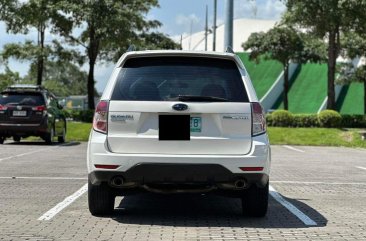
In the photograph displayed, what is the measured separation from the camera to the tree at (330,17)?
2829 centimetres

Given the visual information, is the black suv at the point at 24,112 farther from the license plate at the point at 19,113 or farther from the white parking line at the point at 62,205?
the white parking line at the point at 62,205

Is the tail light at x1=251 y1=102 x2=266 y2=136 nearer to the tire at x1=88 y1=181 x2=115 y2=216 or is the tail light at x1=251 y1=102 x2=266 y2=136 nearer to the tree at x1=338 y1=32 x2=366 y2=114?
the tire at x1=88 y1=181 x2=115 y2=216

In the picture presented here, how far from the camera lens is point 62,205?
7.87 meters

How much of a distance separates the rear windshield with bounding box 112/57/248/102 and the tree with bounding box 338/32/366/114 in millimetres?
29752

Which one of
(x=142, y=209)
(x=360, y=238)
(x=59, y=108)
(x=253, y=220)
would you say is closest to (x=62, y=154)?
(x=59, y=108)

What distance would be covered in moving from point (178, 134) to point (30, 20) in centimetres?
2672

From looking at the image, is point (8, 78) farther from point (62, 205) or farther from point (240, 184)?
point (240, 184)

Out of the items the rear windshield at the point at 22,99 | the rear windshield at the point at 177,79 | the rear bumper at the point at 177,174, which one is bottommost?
the rear bumper at the point at 177,174

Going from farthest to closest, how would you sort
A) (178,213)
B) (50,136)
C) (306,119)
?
(306,119), (50,136), (178,213)

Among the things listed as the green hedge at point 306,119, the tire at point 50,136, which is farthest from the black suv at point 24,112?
the green hedge at point 306,119

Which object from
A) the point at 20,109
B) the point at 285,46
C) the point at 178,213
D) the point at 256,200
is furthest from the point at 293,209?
the point at 285,46

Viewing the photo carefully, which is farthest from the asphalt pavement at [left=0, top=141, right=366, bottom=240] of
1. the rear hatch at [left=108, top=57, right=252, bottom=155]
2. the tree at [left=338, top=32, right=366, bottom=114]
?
the tree at [left=338, top=32, right=366, bottom=114]

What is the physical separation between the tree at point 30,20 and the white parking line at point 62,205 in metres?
23.4

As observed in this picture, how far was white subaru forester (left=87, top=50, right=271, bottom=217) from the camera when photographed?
6.41 metres
